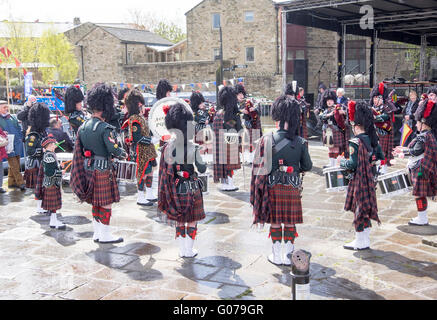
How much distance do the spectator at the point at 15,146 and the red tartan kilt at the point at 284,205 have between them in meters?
6.25

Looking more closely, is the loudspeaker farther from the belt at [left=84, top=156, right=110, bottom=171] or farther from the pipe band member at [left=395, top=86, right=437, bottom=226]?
the belt at [left=84, top=156, right=110, bottom=171]

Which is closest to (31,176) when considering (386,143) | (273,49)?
(386,143)

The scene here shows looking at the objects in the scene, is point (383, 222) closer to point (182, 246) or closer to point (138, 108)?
point (182, 246)

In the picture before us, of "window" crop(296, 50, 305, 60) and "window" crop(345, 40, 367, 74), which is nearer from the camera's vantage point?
"window" crop(345, 40, 367, 74)

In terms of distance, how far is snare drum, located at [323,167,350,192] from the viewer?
19.6ft

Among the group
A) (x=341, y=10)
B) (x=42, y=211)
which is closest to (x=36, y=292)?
(x=42, y=211)

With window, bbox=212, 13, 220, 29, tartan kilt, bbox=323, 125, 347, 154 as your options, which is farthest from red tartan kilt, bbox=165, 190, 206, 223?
window, bbox=212, 13, 220, 29

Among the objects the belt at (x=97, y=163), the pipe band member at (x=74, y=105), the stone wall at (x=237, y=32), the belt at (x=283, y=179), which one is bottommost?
the belt at (x=283, y=179)

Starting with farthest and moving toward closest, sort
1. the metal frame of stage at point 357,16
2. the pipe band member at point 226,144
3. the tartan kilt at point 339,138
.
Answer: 1. the metal frame of stage at point 357,16
2. the tartan kilt at point 339,138
3. the pipe band member at point 226,144

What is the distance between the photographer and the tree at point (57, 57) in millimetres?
36969

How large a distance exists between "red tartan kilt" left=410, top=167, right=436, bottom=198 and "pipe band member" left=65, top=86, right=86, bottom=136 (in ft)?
17.2

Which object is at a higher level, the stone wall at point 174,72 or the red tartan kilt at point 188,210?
the stone wall at point 174,72

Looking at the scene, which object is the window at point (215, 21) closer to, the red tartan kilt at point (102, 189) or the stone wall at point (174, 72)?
the stone wall at point (174, 72)

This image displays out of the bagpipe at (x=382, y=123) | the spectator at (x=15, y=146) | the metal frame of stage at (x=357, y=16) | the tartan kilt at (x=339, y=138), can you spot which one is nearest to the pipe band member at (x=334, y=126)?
the tartan kilt at (x=339, y=138)
